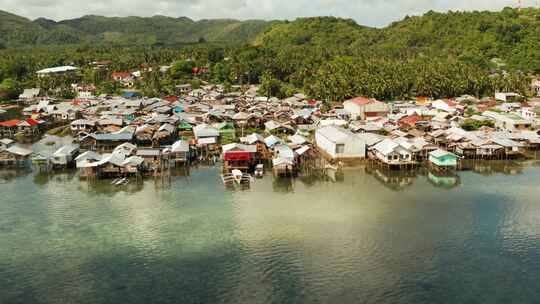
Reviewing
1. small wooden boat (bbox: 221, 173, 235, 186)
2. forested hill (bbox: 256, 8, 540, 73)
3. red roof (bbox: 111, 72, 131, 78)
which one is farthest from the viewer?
forested hill (bbox: 256, 8, 540, 73)

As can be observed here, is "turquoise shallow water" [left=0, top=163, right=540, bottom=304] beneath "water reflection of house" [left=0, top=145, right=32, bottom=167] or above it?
beneath

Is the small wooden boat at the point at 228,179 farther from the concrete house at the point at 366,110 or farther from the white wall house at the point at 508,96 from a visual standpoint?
the white wall house at the point at 508,96

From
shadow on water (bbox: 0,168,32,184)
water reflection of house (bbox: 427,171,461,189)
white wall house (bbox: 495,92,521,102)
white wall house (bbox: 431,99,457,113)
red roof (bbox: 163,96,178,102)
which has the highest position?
red roof (bbox: 163,96,178,102)

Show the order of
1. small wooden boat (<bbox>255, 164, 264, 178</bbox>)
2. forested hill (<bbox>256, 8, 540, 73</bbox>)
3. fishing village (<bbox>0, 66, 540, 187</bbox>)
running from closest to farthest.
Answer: small wooden boat (<bbox>255, 164, 264, 178</bbox>) < fishing village (<bbox>0, 66, 540, 187</bbox>) < forested hill (<bbox>256, 8, 540, 73</bbox>)

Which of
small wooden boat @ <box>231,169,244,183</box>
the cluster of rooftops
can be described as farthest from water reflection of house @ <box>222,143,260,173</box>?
small wooden boat @ <box>231,169,244,183</box>

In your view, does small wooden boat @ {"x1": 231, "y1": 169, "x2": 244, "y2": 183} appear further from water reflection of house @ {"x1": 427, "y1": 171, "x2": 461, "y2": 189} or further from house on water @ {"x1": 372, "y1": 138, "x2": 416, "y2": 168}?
water reflection of house @ {"x1": 427, "y1": 171, "x2": 461, "y2": 189}

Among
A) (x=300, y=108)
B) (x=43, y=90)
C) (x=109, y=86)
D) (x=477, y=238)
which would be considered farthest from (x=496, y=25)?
(x=477, y=238)

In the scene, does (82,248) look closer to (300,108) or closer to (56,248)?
(56,248)
